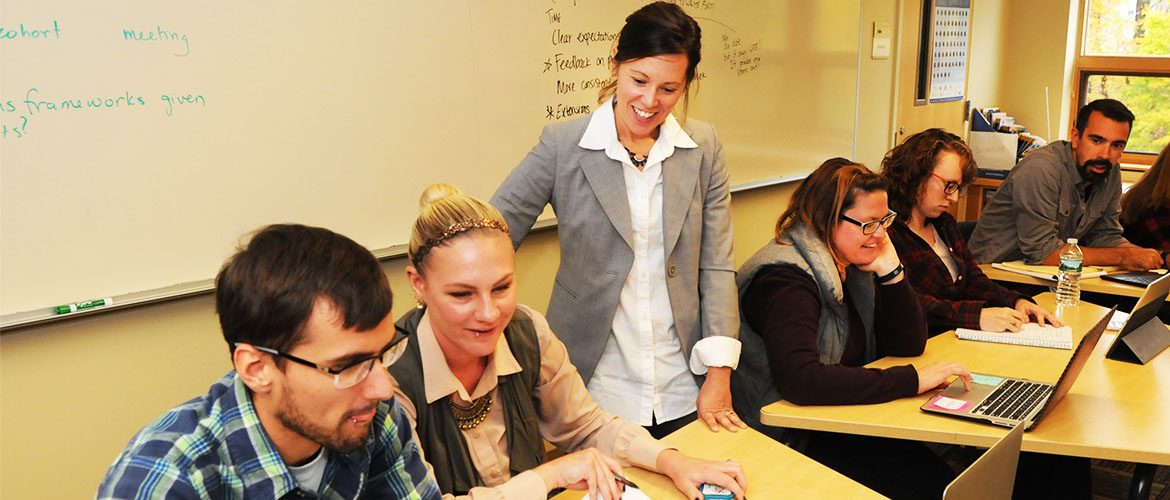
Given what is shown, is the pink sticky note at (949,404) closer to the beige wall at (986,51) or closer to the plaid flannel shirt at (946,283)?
the plaid flannel shirt at (946,283)

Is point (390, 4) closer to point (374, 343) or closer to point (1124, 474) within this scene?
point (374, 343)

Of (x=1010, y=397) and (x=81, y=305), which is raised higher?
(x=81, y=305)

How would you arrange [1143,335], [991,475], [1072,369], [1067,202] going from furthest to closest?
[1067,202], [1143,335], [1072,369], [991,475]

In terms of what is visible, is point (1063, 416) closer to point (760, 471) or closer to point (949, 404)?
point (949, 404)

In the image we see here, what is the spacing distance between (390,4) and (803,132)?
2.49 m

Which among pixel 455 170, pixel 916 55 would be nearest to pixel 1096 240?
pixel 916 55

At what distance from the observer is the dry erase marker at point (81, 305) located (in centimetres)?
216

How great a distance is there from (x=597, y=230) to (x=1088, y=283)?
225cm

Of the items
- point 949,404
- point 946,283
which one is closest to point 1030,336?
point 946,283

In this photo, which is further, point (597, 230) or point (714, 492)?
point (597, 230)

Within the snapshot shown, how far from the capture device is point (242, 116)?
7.88ft

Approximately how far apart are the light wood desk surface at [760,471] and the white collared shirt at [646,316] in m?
0.26

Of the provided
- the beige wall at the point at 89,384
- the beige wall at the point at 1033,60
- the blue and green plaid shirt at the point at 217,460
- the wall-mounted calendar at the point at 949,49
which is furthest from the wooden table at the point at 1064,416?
the beige wall at the point at 1033,60

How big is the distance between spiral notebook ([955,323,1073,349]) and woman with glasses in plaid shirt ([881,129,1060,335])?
71mm
